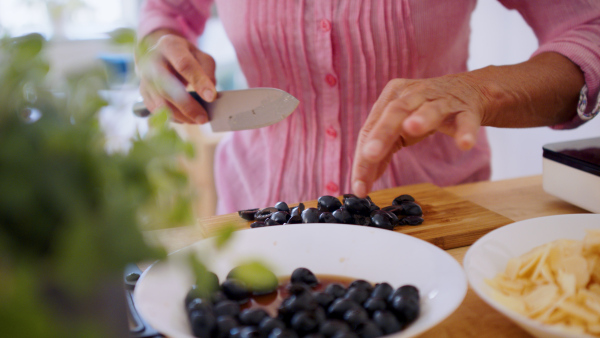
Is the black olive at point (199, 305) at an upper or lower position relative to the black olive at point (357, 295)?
upper

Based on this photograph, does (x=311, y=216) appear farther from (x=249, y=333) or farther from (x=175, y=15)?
(x=175, y=15)

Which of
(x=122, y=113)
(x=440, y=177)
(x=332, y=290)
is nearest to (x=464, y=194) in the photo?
(x=440, y=177)

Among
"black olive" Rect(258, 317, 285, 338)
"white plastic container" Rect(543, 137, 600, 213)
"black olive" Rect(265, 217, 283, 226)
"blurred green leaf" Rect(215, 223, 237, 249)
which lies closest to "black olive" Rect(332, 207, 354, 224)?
"black olive" Rect(265, 217, 283, 226)

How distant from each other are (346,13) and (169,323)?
2.90ft

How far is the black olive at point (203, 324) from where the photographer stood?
50 centimetres

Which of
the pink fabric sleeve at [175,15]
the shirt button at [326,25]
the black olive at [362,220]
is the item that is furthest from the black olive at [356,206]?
the pink fabric sleeve at [175,15]

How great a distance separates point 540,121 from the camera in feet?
3.55

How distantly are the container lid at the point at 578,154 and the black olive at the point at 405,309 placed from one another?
0.57 m

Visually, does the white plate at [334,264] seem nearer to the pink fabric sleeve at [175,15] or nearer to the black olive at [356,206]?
the black olive at [356,206]

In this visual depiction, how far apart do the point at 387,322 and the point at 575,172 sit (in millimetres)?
659

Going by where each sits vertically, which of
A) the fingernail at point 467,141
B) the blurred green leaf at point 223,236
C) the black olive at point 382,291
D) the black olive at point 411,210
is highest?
the blurred green leaf at point 223,236

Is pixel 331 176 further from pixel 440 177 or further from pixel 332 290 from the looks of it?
pixel 332 290

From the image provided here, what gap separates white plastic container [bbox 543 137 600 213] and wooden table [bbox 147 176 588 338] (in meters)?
0.04

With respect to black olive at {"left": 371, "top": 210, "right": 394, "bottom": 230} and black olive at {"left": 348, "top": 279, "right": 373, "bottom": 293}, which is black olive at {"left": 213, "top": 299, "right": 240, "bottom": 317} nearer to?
black olive at {"left": 348, "top": 279, "right": 373, "bottom": 293}
